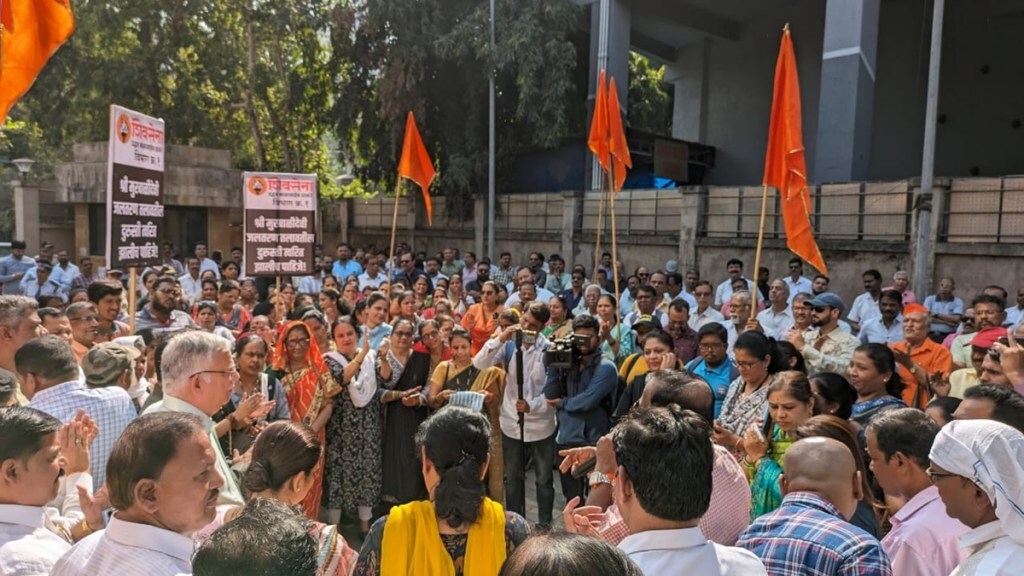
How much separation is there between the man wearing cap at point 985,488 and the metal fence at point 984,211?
9365 millimetres

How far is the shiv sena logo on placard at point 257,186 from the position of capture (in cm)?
680

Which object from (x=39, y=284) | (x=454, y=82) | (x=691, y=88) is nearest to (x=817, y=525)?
(x=39, y=284)

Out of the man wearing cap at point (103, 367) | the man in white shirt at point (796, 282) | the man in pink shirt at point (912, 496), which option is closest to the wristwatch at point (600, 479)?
the man in pink shirt at point (912, 496)

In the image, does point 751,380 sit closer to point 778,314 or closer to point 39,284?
point 778,314

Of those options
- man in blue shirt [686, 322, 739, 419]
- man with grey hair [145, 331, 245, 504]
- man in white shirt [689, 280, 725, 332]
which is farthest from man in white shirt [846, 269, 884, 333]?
man with grey hair [145, 331, 245, 504]

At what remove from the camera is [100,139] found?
21531mm

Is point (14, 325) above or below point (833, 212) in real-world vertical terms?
below

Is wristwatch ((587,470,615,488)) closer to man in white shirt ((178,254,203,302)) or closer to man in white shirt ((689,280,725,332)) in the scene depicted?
man in white shirt ((689,280,725,332))

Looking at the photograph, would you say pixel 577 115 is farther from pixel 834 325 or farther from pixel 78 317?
→ pixel 78 317

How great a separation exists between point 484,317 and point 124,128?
3910 millimetres

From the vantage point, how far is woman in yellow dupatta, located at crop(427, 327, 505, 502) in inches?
214

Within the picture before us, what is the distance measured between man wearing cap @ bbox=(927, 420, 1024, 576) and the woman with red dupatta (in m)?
3.78

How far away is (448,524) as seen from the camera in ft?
7.77

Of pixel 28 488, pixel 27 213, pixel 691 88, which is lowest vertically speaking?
pixel 28 488
